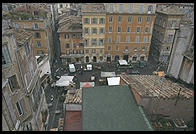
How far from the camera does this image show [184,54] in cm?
1530

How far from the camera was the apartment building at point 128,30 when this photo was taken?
37.8 metres

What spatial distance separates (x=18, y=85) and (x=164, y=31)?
3800cm

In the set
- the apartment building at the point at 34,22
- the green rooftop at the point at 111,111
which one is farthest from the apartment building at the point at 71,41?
the green rooftop at the point at 111,111

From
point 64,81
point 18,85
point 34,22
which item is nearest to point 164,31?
point 64,81

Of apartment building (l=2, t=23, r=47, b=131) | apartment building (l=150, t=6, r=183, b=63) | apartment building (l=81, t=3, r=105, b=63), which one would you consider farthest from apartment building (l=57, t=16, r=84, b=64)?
apartment building (l=2, t=23, r=47, b=131)

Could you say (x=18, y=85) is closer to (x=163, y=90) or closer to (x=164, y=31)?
(x=163, y=90)

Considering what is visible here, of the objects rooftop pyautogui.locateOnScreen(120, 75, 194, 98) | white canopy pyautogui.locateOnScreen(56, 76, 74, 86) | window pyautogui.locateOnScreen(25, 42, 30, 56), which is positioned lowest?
white canopy pyautogui.locateOnScreen(56, 76, 74, 86)

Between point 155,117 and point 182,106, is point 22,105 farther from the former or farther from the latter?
point 182,106

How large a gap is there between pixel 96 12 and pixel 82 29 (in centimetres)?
566

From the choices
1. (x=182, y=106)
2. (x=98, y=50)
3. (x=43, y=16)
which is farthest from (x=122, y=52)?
(x=182, y=106)

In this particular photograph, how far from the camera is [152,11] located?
125 ft

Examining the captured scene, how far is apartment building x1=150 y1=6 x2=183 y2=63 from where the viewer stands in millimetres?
38594

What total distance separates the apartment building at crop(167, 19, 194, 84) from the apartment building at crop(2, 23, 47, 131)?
16215 millimetres

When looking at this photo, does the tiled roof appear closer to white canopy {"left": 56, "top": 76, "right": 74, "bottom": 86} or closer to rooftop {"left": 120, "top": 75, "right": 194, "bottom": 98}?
rooftop {"left": 120, "top": 75, "right": 194, "bottom": 98}
